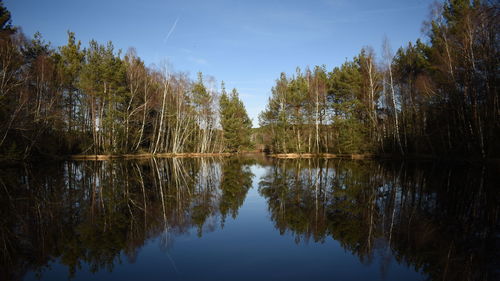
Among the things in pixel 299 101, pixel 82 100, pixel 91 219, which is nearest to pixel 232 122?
pixel 299 101

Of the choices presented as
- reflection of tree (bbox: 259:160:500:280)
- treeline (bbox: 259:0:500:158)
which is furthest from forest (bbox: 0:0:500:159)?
reflection of tree (bbox: 259:160:500:280)

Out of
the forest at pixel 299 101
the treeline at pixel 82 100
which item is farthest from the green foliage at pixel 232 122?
the treeline at pixel 82 100

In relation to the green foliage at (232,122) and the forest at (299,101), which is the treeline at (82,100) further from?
the green foliage at (232,122)

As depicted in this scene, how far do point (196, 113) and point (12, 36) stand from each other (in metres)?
24.3

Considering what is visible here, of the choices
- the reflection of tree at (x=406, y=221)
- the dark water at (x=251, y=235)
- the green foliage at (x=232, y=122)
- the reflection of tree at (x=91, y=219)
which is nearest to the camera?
A: the dark water at (x=251, y=235)

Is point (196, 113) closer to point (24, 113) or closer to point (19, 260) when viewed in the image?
point (24, 113)

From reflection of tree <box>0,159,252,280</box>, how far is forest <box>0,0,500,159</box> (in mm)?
11969

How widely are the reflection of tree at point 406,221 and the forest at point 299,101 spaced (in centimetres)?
737

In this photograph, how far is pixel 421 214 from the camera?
7242 mm

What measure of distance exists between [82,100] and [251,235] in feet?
114

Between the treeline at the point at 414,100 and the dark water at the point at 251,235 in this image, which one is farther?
the treeline at the point at 414,100

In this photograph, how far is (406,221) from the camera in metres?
6.64

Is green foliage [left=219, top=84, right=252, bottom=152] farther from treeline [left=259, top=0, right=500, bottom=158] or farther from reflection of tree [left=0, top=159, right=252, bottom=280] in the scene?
reflection of tree [left=0, top=159, right=252, bottom=280]

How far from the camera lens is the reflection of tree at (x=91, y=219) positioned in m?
4.76
